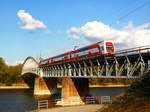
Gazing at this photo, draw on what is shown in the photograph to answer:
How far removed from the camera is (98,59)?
111 feet

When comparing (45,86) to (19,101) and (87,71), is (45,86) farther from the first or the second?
(87,71)

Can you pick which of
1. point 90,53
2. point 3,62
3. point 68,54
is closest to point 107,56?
point 90,53

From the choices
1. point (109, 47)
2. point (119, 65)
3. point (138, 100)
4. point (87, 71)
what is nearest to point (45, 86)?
point (87, 71)

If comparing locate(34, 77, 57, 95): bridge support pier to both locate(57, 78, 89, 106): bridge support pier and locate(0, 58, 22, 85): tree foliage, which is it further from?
locate(0, 58, 22, 85): tree foliage


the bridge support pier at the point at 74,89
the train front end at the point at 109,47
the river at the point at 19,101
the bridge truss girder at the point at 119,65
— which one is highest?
the train front end at the point at 109,47

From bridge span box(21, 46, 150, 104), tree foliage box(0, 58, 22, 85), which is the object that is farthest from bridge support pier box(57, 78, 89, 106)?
tree foliage box(0, 58, 22, 85)

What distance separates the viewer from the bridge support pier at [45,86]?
67.2 meters

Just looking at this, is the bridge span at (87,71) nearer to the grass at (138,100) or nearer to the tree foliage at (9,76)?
the grass at (138,100)

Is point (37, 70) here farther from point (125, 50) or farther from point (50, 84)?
point (125, 50)

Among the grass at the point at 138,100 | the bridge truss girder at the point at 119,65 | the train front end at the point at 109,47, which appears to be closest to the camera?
the grass at the point at 138,100

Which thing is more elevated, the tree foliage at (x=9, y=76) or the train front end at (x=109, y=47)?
the train front end at (x=109, y=47)

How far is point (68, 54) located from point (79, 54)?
7226mm

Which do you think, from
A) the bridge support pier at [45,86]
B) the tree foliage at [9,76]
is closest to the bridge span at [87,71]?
the bridge support pier at [45,86]

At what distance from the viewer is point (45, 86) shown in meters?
68.4
